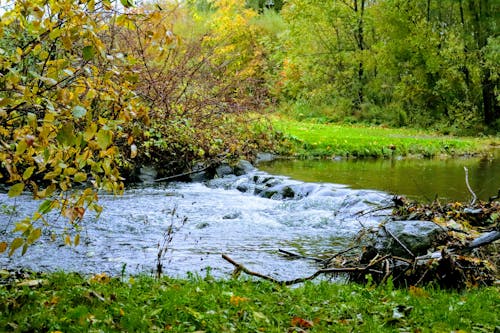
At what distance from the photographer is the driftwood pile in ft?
19.3

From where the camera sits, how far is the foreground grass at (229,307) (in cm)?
418

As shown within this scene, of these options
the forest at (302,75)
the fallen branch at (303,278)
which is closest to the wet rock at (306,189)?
the forest at (302,75)

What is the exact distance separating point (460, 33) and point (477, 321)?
24.8 meters

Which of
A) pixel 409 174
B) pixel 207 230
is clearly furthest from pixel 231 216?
pixel 409 174

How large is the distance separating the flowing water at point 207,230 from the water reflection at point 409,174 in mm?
1209

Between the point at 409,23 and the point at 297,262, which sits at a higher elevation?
the point at 409,23

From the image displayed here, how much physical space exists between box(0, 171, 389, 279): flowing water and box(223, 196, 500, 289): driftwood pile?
1.77 feet

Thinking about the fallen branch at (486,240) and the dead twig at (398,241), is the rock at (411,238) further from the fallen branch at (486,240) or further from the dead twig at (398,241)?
the fallen branch at (486,240)

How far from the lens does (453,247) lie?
6.17 metres

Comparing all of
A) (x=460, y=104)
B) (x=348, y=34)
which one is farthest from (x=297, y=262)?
(x=348, y=34)

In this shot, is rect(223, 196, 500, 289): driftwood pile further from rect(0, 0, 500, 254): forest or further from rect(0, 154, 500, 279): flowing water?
rect(0, 0, 500, 254): forest

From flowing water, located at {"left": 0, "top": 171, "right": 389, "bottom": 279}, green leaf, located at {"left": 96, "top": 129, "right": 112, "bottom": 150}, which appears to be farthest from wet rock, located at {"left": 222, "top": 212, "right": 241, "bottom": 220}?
green leaf, located at {"left": 96, "top": 129, "right": 112, "bottom": 150}

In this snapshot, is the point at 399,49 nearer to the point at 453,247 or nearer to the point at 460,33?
the point at 460,33

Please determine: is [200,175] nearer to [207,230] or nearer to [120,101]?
[207,230]
